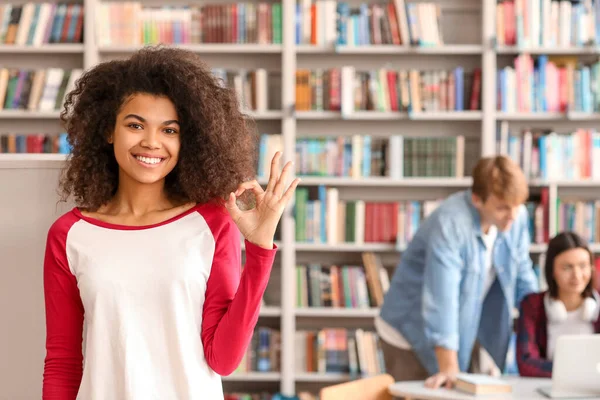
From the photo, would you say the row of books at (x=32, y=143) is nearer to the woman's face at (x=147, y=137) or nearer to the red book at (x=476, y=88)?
the red book at (x=476, y=88)

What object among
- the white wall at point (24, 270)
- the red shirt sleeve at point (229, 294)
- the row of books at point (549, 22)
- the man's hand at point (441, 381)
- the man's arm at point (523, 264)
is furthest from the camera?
the row of books at point (549, 22)

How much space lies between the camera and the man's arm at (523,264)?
10.9 ft

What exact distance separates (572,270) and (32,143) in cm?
285

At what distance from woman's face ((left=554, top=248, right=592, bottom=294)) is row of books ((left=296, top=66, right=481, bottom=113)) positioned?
4.47 feet

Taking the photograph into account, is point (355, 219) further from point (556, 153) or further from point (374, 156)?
point (556, 153)

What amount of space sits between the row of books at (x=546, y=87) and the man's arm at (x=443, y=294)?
158cm

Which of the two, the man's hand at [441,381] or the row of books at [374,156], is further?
the row of books at [374,156]

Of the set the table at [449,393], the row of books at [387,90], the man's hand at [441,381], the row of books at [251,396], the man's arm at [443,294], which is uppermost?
the row of books at [387,90]

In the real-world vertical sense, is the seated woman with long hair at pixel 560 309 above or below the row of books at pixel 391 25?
below

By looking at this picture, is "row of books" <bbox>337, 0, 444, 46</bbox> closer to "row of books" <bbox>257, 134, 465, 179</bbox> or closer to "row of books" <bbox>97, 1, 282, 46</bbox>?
"row of books" <bbox>97, 1, 282, 46</bbox>

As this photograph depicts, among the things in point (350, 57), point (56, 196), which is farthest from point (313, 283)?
point (56, 196)

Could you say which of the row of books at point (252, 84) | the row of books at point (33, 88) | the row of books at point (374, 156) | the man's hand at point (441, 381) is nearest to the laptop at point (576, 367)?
the man's hand at point (441, 381)

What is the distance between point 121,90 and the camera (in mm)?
1439

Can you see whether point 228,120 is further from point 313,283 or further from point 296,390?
point 296,390
